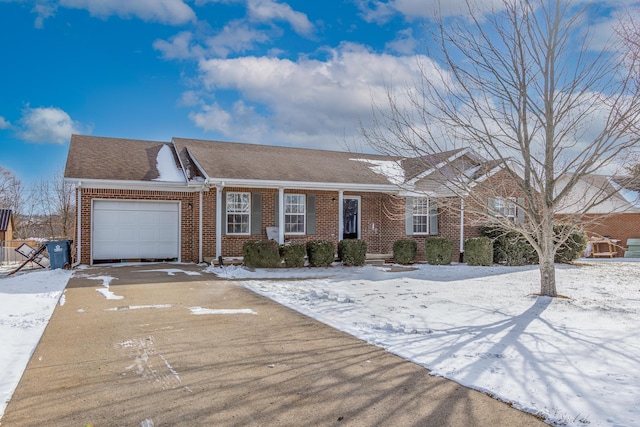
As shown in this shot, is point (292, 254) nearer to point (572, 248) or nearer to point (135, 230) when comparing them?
point (135, 230)

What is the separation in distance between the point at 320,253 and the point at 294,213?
273 centimetres

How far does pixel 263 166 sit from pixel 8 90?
518 inches

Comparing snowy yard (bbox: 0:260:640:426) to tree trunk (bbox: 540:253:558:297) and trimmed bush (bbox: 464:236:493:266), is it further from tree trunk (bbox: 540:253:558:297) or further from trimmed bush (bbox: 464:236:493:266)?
trimmed bush (bbox: 464:236:493:266)

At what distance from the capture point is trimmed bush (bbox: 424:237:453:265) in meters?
14.7

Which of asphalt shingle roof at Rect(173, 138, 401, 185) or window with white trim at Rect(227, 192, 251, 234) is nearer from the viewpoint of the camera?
asphalt shingle roof at Rect(173, 138, 401, 185)

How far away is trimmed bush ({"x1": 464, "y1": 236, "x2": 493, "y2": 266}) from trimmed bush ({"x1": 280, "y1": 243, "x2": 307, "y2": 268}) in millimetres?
5605

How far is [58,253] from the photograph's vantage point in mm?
13172

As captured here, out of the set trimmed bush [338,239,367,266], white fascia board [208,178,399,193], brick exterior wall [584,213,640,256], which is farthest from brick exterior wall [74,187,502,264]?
brick exterior wall [584,213,640,256]

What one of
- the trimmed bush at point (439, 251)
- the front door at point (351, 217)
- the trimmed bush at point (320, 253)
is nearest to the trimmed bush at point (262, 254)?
the trimmed bush at point (320, 253)

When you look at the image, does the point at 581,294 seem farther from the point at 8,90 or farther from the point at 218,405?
the point at 8,90

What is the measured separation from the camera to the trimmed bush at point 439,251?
1468cm

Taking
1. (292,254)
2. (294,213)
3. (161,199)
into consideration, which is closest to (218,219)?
(161,199)

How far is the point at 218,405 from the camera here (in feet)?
12.1

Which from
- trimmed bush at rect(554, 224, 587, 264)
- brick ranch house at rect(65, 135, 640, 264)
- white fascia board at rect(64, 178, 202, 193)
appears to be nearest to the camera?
white fascia board at rect(64, 178, 202, 193)
